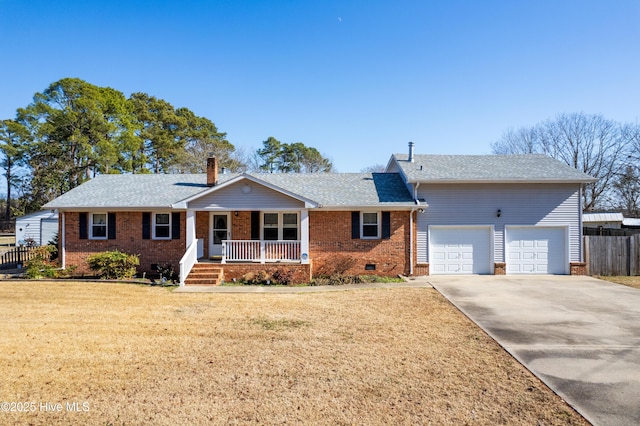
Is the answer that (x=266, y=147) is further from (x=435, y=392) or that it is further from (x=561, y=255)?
(x=435, y=392)

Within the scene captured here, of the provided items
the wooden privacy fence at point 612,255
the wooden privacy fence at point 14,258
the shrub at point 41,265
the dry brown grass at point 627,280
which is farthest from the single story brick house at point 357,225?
the wooden privacy fence at point 14,258

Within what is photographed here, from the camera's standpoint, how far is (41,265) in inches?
595

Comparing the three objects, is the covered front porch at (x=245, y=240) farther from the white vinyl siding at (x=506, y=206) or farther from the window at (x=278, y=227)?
the white vinyl siding at (x=506, y=206)

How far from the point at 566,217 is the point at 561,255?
5.50 ft

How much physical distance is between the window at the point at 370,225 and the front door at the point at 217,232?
612 cm

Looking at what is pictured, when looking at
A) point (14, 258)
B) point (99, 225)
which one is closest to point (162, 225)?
point (99, 225)

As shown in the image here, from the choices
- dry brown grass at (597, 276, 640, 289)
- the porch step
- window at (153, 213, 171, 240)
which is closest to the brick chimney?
window at (153, 213, 171, 240)

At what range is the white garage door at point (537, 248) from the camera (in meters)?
15.8

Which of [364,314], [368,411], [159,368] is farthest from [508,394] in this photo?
[159,368]

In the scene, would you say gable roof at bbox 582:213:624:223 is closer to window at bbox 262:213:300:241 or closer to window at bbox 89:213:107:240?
window at bbox 262:213:300:241

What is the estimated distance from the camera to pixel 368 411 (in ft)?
15.0

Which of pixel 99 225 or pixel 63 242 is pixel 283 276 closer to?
pixel 99 225

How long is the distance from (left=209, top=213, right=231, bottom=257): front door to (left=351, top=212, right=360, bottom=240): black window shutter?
5.63 m

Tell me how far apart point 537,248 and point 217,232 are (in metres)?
14.2
